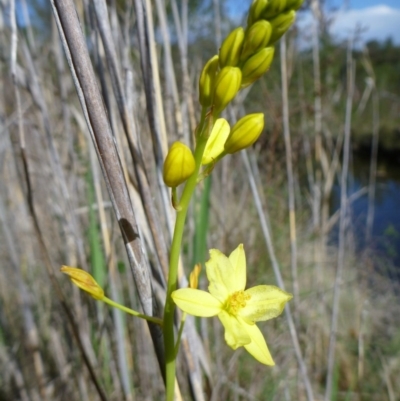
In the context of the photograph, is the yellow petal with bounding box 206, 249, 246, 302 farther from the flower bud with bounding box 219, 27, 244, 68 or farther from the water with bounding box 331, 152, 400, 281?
the water with bounding box 331, 152, 400, 281

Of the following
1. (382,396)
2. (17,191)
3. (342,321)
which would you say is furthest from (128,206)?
(342,321)

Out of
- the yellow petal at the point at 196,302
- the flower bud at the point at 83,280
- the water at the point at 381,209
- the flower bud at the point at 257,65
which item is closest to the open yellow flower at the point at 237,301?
the yellow petal at the point at 196,302

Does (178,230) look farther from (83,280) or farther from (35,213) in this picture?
(35,213)

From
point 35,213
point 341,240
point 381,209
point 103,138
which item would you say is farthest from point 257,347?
point 381,209

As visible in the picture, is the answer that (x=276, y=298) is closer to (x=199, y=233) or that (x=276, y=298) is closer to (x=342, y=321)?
(x=199, y=233)

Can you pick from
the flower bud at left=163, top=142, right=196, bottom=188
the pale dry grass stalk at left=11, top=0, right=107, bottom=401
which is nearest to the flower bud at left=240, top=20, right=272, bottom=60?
the flower bud at left=163, top=142, right=196, bottom=188

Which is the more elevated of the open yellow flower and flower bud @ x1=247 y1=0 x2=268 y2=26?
flower bud @ x1=247 y1=0 x2=268 y2=26
